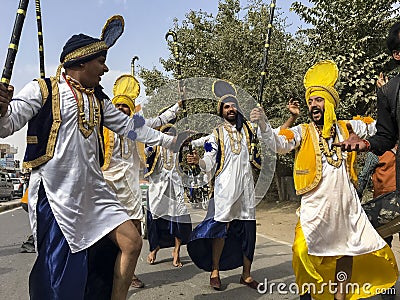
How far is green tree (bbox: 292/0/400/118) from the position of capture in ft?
38.6

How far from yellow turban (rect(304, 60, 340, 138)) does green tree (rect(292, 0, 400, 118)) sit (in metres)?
7.22

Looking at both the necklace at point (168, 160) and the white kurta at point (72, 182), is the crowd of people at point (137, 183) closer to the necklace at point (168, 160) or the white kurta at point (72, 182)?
the white kurta at point (72, 182)

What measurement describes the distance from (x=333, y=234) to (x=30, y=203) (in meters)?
2.45

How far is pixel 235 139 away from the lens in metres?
5.49

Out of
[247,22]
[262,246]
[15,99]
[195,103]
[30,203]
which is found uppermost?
[247,22]

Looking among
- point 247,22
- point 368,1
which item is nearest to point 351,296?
point 368,1

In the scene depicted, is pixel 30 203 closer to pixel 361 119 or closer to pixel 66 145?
pixel 66 145

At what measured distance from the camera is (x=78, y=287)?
314 centimetres

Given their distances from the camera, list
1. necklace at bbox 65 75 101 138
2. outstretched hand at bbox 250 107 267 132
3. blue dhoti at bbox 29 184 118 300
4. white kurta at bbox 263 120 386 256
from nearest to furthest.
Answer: blue dhoti at bbox 29 184 118 300 → necklace at bbox 65 75 101 138 → white kurta at bbox 263 120 386 256 → outstretched hand at bbox 250 107 267 132

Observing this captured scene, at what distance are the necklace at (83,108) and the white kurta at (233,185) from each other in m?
2.12

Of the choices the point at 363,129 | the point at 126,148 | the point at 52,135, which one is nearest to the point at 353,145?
the point at 363,129

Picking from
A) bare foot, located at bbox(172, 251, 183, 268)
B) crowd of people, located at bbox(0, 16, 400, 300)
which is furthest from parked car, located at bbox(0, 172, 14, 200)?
crowd of people, located at bbox(0, 16, 400, 300)

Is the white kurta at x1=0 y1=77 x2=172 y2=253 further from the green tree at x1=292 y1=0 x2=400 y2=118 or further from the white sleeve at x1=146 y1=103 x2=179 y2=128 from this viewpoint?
the green tree at x1=292 y1=0 x2=400 y2=118

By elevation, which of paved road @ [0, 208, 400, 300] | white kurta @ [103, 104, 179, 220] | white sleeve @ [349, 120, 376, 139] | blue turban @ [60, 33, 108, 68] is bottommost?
paved road @ [0, 208, 400, 300]
